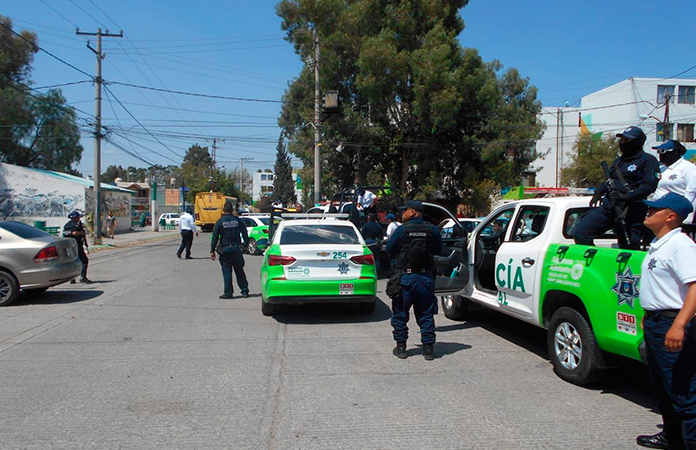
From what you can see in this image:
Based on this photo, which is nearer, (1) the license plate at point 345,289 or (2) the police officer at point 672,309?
(2) the police officer at point 672,309

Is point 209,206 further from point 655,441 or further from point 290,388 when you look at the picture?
point 655,441

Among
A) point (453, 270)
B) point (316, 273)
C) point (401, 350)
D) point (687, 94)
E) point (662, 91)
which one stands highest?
point (662, 91)

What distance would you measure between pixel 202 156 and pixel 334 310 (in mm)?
131445

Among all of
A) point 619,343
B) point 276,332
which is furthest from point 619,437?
point 276,332

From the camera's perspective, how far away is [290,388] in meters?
5.48

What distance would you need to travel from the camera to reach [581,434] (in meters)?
4.37

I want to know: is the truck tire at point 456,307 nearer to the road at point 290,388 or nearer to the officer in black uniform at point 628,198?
the road at point 290,388

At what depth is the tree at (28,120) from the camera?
4341 centimetres

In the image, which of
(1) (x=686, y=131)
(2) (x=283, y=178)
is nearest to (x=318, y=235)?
(1) (x=686, y=131)

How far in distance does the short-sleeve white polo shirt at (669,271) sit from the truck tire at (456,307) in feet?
15.5

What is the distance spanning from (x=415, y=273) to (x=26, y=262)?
24.7ft

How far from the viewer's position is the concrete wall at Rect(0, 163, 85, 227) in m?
31.3

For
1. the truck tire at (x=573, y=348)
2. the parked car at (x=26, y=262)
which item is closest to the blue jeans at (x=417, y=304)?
the truck tire at (x=573, y=348)

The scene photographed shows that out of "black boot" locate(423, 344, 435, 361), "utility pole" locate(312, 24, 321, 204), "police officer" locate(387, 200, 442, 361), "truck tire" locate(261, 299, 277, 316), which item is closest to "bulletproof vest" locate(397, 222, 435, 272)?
"police officer" locate(387, 200, 442, 361)
